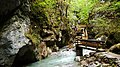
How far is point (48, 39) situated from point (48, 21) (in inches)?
86.9

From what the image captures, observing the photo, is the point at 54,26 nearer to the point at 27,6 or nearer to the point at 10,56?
the point at 27,6

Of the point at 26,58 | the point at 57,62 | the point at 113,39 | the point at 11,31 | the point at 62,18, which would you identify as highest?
the point at 62,18

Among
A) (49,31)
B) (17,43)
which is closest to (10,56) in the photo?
(17,43)

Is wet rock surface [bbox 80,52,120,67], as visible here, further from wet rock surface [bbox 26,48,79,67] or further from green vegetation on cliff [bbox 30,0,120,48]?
green vegetation on cliff [bbox 30,0,120,48]

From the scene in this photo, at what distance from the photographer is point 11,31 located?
1241 cm

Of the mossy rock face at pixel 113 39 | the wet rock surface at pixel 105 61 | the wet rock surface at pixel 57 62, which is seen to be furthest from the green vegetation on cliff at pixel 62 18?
the wet rock surface at pixel 57 62

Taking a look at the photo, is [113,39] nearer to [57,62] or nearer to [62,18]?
[57,62]

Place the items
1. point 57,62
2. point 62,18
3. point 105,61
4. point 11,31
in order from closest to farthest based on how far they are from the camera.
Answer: point 105,61
point 11,31
point 57,62
point 62,18

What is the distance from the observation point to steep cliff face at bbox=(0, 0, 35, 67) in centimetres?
1153

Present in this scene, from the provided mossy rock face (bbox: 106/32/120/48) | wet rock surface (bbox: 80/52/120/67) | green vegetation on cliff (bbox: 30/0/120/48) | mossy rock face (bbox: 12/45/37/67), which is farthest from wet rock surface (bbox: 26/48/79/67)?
mossy rock face (bbox: 106/32/120/48)

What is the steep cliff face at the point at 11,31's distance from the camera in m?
11.5

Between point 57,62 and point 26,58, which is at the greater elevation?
point 26,58

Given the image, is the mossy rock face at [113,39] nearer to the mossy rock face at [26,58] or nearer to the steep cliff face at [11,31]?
the mossy rock face at [26,58]

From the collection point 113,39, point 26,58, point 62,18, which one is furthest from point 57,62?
point 62,18
